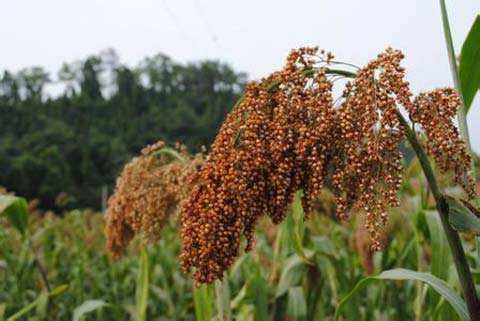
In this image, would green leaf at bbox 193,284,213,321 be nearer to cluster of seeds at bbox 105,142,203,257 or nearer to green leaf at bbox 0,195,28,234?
cluster of seeds at bbox 105,142,203,257

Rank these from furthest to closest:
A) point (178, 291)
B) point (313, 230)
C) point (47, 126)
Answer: point (47, 126)
point (178, 291)
point (313, 230)

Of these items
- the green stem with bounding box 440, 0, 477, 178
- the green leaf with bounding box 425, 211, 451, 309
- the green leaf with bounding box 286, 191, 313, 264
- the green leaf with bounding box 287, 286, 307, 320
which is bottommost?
the green leaf with bounding box 287, 286, 307, 320

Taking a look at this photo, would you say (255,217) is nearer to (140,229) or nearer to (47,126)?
(140,229)

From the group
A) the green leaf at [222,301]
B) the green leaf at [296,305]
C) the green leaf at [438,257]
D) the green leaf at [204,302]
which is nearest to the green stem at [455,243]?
the green leaf at [438,257]

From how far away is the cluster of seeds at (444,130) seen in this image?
1.35 meters

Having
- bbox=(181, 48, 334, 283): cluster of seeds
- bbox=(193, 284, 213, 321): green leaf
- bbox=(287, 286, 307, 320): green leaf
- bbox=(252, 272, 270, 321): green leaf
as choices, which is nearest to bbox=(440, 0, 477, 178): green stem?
bbox=(181, 48, 334, 283): cluster of seeds

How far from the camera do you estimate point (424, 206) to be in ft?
9.54

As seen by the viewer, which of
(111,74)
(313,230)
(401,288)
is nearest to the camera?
(401,288)

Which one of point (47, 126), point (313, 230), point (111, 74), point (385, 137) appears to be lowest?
point (313, 230)

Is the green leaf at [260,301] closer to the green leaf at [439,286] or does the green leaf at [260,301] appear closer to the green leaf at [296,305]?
the green leaf at [296,305]

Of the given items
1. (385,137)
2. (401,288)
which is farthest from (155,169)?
(401,288)

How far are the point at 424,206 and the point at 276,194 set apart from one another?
60.6 inches

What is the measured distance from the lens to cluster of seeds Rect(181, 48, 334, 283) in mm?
1459

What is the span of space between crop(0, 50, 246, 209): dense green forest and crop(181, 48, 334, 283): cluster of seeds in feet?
159
